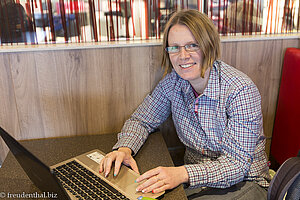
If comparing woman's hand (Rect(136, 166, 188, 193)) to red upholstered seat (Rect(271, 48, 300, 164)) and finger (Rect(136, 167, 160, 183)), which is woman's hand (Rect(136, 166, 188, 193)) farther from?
red upholstered seat (Rect(271, 48, 300, 164))

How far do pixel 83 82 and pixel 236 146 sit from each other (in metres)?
0.78

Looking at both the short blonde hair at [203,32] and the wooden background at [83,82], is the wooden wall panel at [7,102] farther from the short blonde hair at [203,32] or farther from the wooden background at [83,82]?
the short blonde hair at [203,32]

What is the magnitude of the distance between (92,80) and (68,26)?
29 cm

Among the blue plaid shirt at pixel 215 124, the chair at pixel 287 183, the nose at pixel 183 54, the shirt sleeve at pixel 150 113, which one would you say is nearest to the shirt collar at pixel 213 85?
the blue plaid shirt at pixel 215 124

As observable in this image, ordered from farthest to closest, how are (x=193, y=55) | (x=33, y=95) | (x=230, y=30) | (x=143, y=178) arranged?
(x=230, y=30), (x=33, y=95), (x=193, y=55), (x=143, y=178)

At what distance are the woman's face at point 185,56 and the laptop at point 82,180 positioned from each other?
1.47ft

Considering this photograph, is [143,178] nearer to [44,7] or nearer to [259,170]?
[259,170]

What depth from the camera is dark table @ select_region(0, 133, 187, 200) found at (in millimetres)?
998

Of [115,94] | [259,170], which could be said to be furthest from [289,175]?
[115,94]

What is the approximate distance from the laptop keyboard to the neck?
0.58 m

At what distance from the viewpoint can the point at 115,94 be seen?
1.55 m

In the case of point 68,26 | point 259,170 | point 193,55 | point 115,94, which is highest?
point 68,26

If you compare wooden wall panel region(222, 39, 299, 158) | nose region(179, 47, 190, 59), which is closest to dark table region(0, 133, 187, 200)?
nose region(179, 47, 190, 59)

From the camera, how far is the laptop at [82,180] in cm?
84
